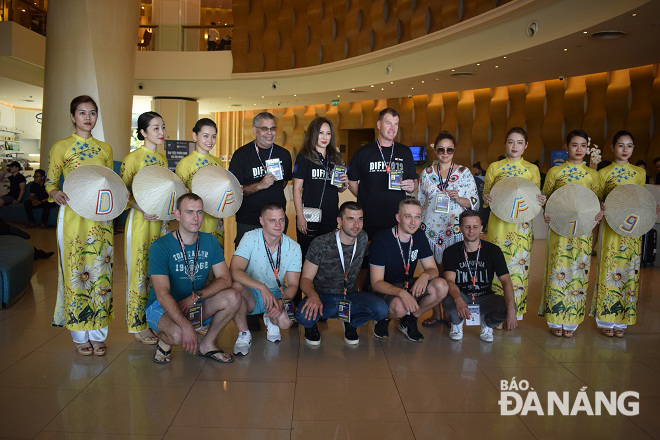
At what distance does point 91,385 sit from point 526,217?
121 inches

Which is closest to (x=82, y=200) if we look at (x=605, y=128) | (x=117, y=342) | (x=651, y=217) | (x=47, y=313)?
(x=117, y=342)

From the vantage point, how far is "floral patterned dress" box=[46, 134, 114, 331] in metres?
3.49

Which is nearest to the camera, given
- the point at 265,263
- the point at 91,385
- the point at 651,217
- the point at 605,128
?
the point at 91,385

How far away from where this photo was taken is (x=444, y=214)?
14.5 feet

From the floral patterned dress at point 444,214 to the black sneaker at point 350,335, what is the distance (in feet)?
3.10

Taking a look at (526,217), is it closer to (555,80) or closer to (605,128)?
(605,128)

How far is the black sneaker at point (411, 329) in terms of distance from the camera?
4.04 metres

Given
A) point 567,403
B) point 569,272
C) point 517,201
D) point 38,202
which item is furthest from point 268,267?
point 38,202

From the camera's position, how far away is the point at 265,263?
3.88 metres

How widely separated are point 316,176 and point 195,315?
1.45 metres

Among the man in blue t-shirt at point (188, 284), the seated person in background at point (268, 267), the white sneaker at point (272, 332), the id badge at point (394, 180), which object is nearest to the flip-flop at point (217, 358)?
the man in blue t-shirt at point (188, 284)

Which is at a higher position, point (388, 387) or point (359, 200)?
point (359, 200)

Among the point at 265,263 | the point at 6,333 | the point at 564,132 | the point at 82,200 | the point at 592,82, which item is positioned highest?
the point at 592,82

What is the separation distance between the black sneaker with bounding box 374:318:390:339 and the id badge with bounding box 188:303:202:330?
52.6 inches
